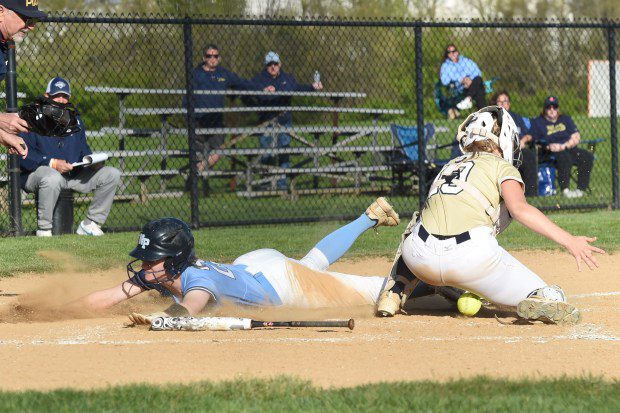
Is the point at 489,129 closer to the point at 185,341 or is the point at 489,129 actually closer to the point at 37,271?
the point at 185,341

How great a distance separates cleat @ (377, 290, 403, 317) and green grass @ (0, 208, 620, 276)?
292 centimetres

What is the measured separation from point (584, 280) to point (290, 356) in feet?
13.2

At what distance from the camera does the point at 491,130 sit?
6566 millimetres

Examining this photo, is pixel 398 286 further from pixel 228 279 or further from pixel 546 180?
pixel 546 180

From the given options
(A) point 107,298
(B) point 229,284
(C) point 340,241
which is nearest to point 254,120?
(C) point 340,241

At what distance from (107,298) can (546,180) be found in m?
10.3

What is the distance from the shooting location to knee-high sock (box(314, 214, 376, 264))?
7531 mm

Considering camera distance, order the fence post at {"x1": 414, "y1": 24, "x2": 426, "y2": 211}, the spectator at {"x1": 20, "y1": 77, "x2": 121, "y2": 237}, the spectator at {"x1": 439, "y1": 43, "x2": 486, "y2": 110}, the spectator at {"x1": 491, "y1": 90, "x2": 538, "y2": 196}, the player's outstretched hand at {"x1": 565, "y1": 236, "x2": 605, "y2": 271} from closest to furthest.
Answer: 1. the player's outstretched hand at {"x1": 565, "y1": 236, "x2": 605, "y2": 271}
2. the spectator at {"x1": 20, "y1": 77, "x2": 121, "y2": 237}
3. the fence post at {"x1": 414, "y1": 24, "x2": 426, "y2": 211}
4. the spectator at {"x1": 491, "y1": 90, "x2": 538, "y2": 196}
5. the spectator at {"x1": 439, "y1": 43, "x2": 486, "y2": 110}

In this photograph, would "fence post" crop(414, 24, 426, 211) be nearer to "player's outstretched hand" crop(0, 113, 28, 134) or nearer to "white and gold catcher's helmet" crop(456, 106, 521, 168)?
"white and gold catcher's helmet" crop(456, 106, 521, 168)

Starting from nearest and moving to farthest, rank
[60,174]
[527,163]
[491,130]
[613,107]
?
[491,130] < [60,174] < [613,107] < [527,163]

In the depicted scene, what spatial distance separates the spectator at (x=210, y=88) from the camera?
49.0 ft

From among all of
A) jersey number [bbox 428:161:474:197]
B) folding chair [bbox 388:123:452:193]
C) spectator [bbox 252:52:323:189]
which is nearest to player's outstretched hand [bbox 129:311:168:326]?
jersey number [bbox 428:161:474:197]

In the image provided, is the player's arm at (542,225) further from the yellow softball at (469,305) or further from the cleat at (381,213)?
the cleat at (381,213)

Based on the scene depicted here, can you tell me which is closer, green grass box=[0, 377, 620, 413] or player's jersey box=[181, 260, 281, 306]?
green grass box=[0, 377, 620, 413]
